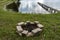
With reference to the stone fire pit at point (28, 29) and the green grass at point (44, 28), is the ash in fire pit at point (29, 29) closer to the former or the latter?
the stone fire pit at point (28, 29)

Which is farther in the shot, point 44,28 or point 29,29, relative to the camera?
point 44,28

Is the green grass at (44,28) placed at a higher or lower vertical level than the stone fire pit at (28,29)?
lower

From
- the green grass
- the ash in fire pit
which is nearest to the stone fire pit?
the ash in fire pit

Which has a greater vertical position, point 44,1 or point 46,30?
point 46,30

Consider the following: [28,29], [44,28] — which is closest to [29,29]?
[28,29]

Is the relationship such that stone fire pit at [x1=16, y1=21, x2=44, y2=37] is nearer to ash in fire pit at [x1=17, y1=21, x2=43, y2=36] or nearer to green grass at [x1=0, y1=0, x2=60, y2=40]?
ash in fire pit at [x1=17, y1=21, x2=43, y2=36]

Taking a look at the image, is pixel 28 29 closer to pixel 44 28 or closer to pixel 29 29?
pixel 29 29

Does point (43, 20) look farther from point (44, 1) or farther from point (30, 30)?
point (44, 1)

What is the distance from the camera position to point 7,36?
660cm

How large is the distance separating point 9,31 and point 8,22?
1.11m

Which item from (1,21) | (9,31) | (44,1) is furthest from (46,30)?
(44,1)

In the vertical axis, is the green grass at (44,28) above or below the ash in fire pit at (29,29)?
below

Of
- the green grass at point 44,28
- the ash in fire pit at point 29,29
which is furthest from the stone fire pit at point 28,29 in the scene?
the green grass at point 44,28

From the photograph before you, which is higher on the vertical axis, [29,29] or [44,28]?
[29,29]
